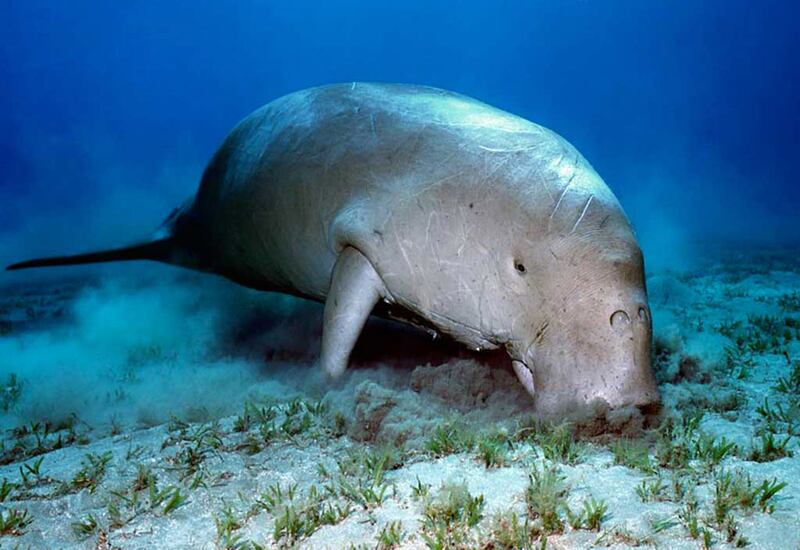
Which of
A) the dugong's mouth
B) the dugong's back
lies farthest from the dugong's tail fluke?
the dugong's mouth

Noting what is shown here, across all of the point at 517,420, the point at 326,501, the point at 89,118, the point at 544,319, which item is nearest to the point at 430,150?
the point at 544,319

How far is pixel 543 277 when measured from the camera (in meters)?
2.78

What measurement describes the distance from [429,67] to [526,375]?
427 ft

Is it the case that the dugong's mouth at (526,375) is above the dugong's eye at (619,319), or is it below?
below

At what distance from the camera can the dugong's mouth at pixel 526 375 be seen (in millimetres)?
2871

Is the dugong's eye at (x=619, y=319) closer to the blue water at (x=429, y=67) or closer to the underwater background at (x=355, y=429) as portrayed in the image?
the underwater background at (x=355, y=429)

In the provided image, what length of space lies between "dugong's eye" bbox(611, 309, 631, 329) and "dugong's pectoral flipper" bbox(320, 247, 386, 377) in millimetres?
1502

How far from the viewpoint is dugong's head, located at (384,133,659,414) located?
2486 millimetres

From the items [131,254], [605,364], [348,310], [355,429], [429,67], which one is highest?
[429,67]

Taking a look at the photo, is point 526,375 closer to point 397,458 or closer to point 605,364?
point 605,364

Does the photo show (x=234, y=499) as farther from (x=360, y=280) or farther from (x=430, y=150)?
(x=430, y=150)

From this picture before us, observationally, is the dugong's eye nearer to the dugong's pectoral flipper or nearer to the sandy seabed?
the sandy seabed

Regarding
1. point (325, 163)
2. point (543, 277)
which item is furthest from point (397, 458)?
point (325, 163)

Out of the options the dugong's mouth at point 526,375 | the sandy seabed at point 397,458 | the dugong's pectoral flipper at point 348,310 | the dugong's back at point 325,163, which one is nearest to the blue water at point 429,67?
the dugong's back at point 325,163
